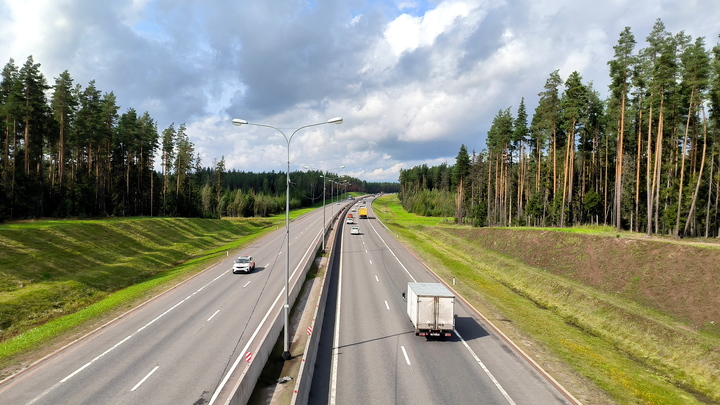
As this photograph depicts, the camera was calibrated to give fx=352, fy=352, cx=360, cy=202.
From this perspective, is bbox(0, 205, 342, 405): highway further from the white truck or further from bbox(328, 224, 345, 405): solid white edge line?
the white truck

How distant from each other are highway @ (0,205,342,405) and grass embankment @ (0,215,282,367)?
2.58m

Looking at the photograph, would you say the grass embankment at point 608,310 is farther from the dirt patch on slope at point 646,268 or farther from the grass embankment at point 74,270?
the grass embankment at point 74,270

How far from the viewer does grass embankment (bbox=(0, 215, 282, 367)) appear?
21.4m

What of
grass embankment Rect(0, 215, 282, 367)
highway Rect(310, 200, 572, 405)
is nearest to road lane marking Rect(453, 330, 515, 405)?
highway Rect(310, 200, 572, 405)

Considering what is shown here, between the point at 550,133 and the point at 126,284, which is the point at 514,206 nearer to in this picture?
the point at 550,133

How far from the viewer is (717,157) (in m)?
40.3

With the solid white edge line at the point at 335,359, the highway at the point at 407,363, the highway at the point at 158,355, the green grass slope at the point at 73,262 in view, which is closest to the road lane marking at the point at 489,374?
the highway at the point at 407,363

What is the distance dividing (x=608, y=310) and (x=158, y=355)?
28.2 metres

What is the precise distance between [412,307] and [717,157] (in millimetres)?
44477

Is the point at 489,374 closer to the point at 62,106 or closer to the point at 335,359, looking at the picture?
the point at 335,359

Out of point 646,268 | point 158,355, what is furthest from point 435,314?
point 646,268

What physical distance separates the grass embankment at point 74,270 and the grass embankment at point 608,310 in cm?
2609

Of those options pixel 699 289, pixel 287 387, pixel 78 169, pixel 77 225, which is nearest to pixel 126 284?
pixel 77 225

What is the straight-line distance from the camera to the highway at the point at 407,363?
527 inches
